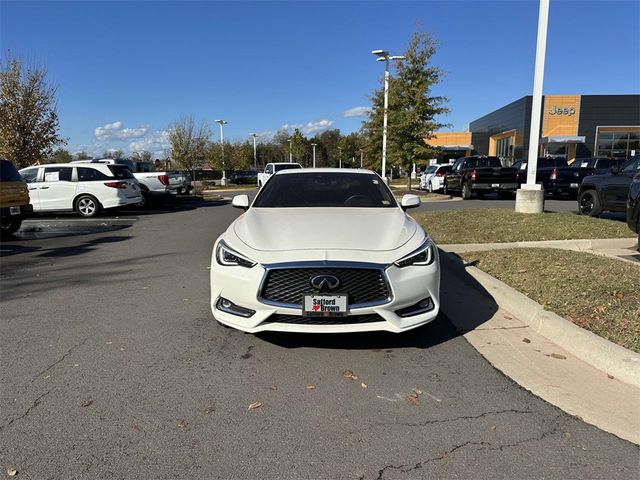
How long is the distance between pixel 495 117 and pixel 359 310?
64.4 m

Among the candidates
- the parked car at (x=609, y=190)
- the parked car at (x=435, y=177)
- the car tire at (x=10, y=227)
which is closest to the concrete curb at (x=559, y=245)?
the parked car at (x=609, y=190)

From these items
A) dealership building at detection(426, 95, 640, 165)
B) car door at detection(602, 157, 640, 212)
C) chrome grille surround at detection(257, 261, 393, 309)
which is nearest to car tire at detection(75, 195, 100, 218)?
chrome grille surround at detection(257, 261, 393, 309)

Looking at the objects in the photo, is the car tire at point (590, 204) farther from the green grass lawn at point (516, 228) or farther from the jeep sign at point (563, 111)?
the jeep sign at point (563, 111)

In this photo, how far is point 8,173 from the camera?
33.3 ft

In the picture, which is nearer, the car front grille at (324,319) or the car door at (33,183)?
the car front grille at (324,319)

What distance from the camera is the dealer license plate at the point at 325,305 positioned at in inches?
141

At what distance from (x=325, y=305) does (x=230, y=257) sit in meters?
0.97

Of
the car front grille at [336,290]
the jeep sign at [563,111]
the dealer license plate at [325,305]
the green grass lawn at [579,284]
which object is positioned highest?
the jeep sign at [563,111]

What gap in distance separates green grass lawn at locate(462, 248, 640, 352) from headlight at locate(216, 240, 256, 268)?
3.04 m

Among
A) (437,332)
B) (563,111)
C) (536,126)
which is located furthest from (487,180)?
(563,111)

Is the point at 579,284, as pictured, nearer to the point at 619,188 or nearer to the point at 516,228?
the point at 516,228

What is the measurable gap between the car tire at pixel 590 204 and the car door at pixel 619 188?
21cm

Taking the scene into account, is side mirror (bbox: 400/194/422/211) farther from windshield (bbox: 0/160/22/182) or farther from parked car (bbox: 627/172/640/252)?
windshield (bbox: 0/160/22/182)

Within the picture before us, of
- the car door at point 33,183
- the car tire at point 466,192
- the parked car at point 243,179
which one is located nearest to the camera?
the car door at point 33,183
